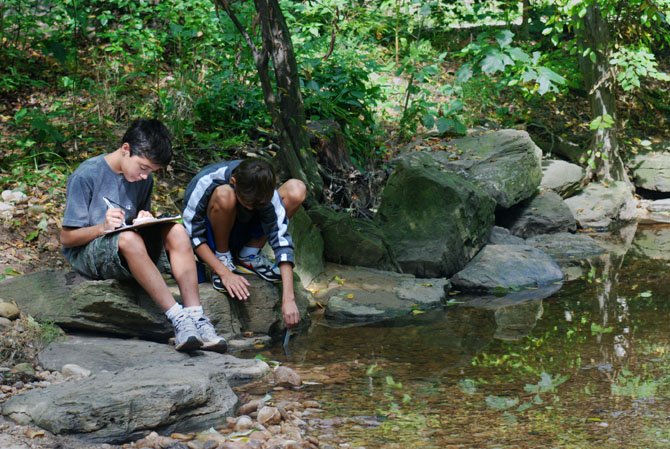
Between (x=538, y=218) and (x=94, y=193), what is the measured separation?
5.05 metres

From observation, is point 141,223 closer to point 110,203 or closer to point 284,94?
point 110,203

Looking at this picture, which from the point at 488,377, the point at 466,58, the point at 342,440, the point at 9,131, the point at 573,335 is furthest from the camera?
the point at 466,58

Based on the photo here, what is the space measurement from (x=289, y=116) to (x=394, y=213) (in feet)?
3.66

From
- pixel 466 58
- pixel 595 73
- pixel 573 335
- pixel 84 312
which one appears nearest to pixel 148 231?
pixel 84 312

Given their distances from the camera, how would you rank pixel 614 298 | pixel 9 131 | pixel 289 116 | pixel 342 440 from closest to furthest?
1. pixel 342 440
2. pixel 614 298
3. pixel 289 116
4. pixel 9 131

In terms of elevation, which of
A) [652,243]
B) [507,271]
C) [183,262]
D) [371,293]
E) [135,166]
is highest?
[135,166]

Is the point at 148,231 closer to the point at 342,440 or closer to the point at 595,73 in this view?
the point at 342,440

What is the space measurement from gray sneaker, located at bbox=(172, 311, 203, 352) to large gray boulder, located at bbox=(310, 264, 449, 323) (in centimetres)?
129

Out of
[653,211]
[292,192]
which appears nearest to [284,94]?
[292,192]

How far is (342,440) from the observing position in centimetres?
310

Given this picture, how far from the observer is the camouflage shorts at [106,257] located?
3959 mm

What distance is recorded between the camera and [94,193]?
13.4 ft

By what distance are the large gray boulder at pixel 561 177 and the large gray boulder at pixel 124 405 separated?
6337 mm

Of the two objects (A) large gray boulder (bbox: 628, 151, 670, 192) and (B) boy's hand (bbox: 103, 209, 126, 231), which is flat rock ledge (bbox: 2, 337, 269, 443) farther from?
(A) large gray boulder (bbox: 628, 151, 670, 192)
